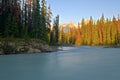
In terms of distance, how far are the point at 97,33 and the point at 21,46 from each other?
95669 mm

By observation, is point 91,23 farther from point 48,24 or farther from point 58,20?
point 48,24

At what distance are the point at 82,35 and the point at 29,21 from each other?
88524 mm

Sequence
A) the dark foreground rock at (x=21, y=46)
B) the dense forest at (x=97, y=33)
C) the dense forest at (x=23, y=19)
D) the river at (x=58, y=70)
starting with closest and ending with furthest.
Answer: the river at (x=58, y=70) < the dark foreground rock at (x=21, y=46) < the dense forest at (x=23, y=19) < the dense forest at (x=97, y=33)

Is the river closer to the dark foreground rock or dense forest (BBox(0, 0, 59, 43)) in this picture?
the dark foreground rock

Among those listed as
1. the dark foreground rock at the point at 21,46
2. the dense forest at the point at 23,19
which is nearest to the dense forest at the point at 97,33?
the dense forest at the point at 23,19

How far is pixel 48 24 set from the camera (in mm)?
87562

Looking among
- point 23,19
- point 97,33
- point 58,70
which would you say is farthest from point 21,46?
point 97,33

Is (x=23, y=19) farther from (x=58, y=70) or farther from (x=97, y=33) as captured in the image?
(x=97, y=33)

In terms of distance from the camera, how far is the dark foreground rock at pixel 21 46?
163ft

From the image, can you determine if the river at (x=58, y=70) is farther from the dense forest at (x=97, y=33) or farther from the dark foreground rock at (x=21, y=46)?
the dense forest at (x=97, y=33)

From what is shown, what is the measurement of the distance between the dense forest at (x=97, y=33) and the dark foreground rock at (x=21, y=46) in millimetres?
74079


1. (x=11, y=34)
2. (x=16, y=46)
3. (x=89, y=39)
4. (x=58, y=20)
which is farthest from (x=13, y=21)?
(x=89, y=39)

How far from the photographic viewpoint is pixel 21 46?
177ft

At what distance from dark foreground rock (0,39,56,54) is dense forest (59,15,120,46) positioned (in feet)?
243
